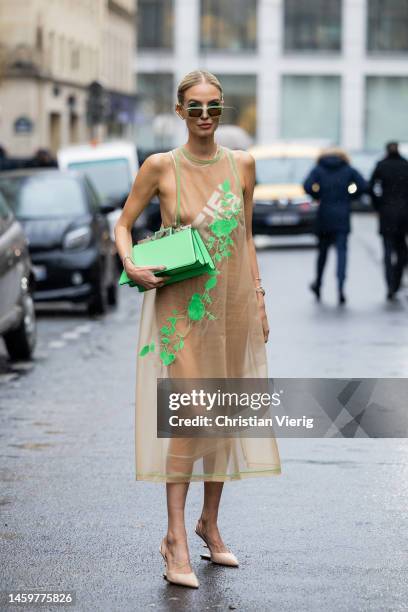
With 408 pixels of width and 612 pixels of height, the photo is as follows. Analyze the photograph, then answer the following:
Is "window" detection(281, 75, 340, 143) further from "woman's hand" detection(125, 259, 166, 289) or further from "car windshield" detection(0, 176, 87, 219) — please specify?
"woman's hand" detection(125, 259, 166, 289)

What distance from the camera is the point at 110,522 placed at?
7398 millimetres

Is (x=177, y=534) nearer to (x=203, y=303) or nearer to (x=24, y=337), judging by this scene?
(x=203, y=303)

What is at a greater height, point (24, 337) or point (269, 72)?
point (24, 337)

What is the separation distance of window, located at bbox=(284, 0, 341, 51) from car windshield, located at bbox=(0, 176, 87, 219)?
218 ft

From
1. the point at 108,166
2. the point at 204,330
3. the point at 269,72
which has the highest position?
the point at 204,330

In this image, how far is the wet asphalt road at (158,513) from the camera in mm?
6137

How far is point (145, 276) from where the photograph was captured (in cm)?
615

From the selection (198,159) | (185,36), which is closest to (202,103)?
(198,159)

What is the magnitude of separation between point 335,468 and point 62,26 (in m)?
56.0

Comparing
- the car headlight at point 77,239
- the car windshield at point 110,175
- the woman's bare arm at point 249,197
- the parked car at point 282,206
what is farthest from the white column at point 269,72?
the woman's bare arm at point 249,197

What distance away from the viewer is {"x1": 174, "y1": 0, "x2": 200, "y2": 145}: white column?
8606cm

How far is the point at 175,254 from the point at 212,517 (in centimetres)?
102

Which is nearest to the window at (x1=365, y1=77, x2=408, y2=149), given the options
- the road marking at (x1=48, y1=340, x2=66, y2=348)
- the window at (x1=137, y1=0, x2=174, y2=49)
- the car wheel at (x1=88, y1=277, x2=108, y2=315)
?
the window at (x1=137, y1=0, x2=174, y2=49)

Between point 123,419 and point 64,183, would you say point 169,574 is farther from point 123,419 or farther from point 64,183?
point 64,183
